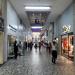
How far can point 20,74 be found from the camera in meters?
8.53

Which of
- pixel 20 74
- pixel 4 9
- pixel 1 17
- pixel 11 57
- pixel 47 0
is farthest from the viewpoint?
pixel 11 57

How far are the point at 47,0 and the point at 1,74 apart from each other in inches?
289

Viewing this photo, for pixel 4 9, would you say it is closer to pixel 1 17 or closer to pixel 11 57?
pixel 1 17

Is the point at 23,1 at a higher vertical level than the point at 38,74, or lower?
higher

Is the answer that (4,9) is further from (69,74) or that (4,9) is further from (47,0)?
(69,74)

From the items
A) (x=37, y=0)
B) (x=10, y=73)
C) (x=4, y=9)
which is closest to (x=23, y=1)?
(x=37, y=0)

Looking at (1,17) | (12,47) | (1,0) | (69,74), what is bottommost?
(69,74)

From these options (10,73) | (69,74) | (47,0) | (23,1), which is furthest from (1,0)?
(69,74)

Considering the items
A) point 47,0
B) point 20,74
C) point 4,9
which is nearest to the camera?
point 20,74

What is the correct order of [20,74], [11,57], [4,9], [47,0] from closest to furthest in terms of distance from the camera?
[20,74], [4,9], [47,0], [11,57]

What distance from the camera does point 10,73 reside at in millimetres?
8773

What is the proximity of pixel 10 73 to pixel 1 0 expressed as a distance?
16.4 ft

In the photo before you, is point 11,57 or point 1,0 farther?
point 11,57

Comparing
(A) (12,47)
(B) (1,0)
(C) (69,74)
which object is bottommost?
(C) (69,74)
